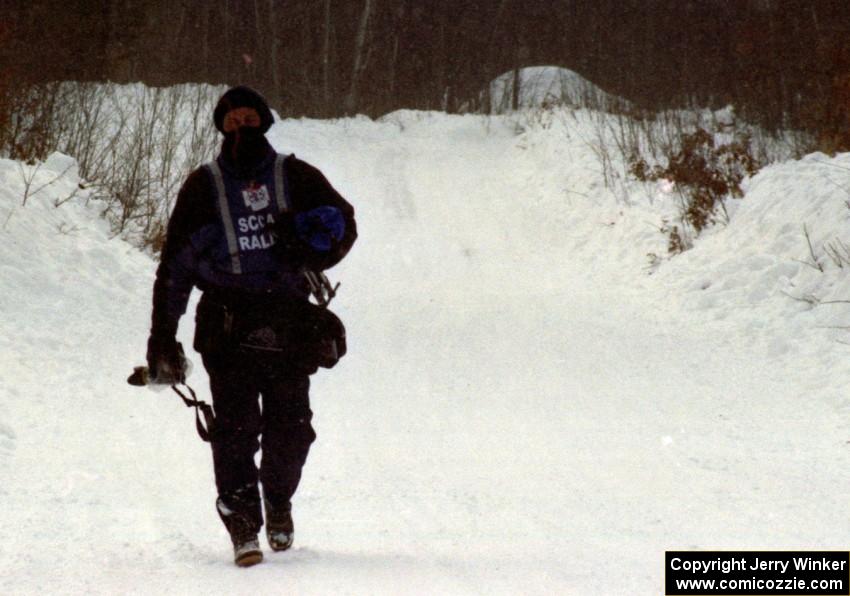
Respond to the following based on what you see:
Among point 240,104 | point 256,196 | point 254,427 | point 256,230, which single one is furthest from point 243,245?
point 254,427

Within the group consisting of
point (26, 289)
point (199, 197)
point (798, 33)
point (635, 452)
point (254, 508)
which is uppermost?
point (798, 33)

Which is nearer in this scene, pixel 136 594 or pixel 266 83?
pixel 136 594

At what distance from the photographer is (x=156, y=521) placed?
4207 millimetres

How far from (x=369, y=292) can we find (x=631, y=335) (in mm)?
3576

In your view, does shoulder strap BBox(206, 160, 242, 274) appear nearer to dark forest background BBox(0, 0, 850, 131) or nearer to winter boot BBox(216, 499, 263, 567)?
winter boot BBox(216, 499, 263, 567)

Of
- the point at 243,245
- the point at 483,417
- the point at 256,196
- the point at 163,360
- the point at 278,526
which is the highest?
the point at 256,196

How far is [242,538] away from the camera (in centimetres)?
350

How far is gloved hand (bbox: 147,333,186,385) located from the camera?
3586mm

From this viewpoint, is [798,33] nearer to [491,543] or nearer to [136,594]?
[491,543]

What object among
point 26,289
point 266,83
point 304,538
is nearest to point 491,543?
point 304,538

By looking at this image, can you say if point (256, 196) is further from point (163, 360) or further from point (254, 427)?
point (254, 427)

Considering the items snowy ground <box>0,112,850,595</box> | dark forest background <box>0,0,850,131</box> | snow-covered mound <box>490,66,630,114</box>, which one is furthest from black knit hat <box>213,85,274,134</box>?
snow-covered mound <box>490,66,630,114</box>

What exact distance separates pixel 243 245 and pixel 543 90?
21421 millimetres

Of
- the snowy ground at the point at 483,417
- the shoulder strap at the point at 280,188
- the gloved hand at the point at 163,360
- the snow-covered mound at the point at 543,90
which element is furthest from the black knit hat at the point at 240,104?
the snow-covered mound at the point at 543,90
